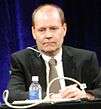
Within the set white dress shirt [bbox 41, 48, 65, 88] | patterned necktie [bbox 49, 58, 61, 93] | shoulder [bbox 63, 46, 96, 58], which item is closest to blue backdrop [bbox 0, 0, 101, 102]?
shoulder [bbox 63, 46, 96, 58]

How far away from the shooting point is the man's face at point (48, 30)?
2199 millimetres

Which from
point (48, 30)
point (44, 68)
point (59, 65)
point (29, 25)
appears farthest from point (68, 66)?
point (29, 25)

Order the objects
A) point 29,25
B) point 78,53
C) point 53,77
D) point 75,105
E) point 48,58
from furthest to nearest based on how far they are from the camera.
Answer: point 29,25, point 78,53, point 48,58, point 53,77, point 75,105

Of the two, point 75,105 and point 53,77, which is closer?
point 75,105

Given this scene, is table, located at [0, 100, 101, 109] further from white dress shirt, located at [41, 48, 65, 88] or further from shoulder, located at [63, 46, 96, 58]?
shoulder, located at [63, 46, 96, 58]

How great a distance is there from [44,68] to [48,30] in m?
0.26

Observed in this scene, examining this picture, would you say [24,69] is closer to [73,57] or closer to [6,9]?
[73,57]

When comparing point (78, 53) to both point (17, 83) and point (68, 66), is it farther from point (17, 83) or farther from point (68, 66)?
point (17, 83)

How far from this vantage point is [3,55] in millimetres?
3721

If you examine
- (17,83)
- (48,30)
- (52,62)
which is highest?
(48,30)

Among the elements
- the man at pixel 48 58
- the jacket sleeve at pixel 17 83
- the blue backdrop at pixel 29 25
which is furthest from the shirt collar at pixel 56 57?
the blue backdrop at pixel 29 25

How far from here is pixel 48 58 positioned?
7.47 ft

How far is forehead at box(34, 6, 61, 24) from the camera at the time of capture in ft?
7.30

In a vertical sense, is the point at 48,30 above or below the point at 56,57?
above
